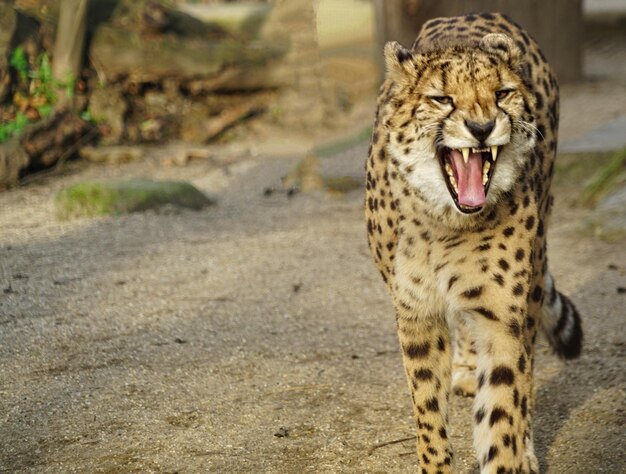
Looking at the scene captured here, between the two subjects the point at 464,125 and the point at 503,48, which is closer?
the point at 464,125

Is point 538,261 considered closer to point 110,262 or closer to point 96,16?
point 110,262

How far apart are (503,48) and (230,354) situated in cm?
214

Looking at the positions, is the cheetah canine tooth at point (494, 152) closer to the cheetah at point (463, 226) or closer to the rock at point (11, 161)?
the cheetah at point (463, 226)

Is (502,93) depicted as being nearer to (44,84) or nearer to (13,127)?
(13,127)

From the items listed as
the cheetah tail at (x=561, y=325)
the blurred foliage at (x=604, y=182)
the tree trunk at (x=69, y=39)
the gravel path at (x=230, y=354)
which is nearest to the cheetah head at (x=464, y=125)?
the gravel path at (x=230, y=354)

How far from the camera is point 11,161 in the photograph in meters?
8.57

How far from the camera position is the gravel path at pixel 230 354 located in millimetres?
4008

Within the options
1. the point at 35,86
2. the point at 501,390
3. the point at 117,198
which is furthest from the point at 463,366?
the point at 35,86

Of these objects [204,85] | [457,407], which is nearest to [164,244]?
[457,407]

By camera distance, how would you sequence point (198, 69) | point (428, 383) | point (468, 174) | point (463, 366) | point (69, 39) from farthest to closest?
point (198, 69) < point (69, 39) < point (463, 366) < point (428, 383) < point (468, 174)

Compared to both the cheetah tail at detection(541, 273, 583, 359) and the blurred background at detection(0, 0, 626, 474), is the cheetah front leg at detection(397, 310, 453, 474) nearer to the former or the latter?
the blurred background at detection(0, 0, 626, 474)

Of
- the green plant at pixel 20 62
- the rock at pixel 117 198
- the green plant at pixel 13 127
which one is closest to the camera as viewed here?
the rock at pixel 117 198

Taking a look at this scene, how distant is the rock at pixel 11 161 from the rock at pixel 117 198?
1.16 metres

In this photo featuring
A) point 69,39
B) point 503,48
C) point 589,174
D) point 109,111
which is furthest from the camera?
point 109,111
